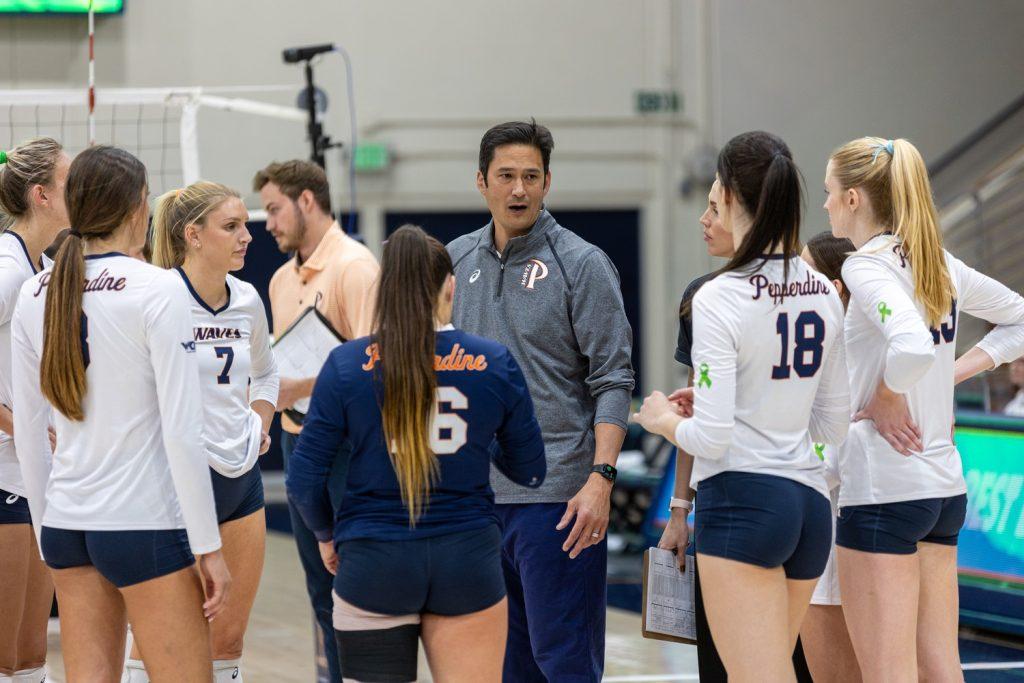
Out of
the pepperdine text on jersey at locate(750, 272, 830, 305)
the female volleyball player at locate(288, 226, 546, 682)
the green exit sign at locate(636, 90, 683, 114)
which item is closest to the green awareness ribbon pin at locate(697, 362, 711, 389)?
the pepperdine text on jersey at locate(750, 272, 830, 305)

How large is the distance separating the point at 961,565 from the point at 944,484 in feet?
11.1

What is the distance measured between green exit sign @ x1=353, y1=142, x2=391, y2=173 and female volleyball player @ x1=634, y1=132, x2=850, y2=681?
30.3 feet

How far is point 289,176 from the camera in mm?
4648

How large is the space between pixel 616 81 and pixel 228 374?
920 cm

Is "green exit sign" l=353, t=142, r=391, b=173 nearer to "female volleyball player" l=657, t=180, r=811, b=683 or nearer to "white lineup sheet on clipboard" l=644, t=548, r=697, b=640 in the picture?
"female volleyball player" l=657, t=180, r=811, b=683

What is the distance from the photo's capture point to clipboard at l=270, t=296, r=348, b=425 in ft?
14.4

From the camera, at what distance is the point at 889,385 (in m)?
2.99

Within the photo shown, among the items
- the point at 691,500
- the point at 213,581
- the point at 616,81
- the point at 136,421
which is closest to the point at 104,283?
the point at 136,421

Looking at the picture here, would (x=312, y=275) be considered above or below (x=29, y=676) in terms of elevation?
above

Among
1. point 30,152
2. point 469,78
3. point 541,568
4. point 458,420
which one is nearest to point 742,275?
point 458,420

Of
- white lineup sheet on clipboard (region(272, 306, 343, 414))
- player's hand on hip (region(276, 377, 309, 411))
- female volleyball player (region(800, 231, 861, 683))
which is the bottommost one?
female volleyball player (region(800, 231, 861, 683))

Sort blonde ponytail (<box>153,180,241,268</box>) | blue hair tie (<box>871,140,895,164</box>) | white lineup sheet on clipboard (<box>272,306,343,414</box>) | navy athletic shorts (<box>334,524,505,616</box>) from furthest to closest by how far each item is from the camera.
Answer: white lineup sheet on clipboard (<box>272,306,343,414</box>) < blonde ponytail (<box>153,180,241,268</box>) < blue hair tie (<box>871,140,895,164</box>) < navy athletic shorts (<box>334,524,505,616</box>)

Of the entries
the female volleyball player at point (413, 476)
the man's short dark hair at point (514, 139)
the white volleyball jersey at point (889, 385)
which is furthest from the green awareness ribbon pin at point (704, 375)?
the man's short dark hair at point (514, 139)

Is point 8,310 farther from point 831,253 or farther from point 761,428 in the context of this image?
point 831,253
